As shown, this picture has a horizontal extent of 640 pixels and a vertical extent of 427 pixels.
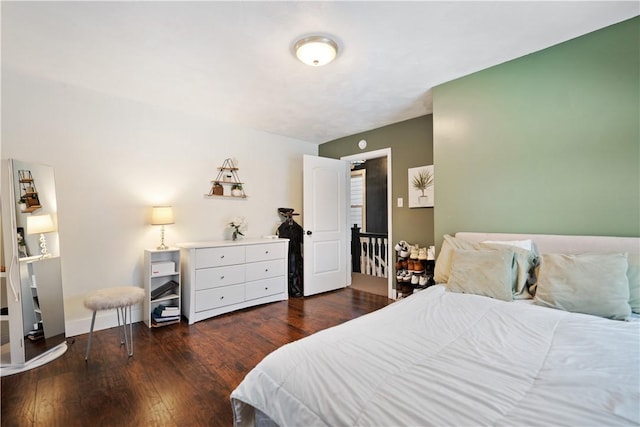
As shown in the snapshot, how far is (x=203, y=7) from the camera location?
5.55ft

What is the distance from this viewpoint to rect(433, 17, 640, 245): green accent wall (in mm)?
1856

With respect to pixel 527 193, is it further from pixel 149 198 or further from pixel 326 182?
Answer: pixel 149 198

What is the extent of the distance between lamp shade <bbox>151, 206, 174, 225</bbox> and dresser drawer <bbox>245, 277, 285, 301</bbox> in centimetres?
120

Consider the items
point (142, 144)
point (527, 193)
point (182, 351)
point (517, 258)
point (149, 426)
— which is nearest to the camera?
point (149, 426)

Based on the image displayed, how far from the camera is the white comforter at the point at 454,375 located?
0.78m

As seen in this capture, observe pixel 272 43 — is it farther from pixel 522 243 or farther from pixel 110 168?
pixel 522 243

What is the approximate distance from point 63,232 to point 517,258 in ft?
12.8

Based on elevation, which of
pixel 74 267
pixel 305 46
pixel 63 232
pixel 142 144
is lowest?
pixel 74 267

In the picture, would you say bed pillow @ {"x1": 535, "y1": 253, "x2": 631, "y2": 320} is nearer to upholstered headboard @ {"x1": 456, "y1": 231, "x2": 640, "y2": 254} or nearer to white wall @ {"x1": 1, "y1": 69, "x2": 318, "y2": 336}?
upholstered headboard @ {"x1": 456, "y1": 231, "x2": 640, "y2": 254}

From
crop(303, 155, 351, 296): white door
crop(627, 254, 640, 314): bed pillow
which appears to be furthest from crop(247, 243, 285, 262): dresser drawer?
crop(627, 254, 640, 314): bed pillow

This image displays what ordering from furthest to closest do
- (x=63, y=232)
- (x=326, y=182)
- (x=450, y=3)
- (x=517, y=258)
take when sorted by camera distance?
(x=326, y=182) → (x=63, y=232) → (x=517, y=258) → (x=450, y=3)

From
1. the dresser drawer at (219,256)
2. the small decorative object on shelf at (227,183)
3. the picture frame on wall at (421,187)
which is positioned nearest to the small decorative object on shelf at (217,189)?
the small decorative object on shelf at (227,183)

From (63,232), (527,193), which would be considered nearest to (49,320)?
(63,232)

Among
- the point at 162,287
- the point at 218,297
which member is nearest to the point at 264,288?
the point at 218,297
